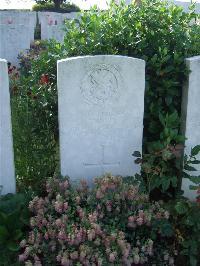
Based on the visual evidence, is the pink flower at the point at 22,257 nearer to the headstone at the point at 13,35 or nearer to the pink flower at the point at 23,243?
the pink flower at the point at 23,243

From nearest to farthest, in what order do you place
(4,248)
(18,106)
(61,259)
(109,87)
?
(61,259)
(4,248)
(109,87)
(18,106)

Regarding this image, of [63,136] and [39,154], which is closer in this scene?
[63,136]

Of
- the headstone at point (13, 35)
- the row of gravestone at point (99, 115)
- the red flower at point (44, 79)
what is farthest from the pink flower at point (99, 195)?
the headstone at point (13, 35)

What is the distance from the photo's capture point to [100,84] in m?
3.44

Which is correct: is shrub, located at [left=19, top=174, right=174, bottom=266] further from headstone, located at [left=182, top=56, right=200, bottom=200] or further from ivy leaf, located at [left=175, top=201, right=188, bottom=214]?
headstone, located at [left=182, top=56, right=200, bottom=200]

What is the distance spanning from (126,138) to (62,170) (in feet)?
1.99

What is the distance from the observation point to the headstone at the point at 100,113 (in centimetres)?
338

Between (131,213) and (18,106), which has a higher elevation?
(18,106)

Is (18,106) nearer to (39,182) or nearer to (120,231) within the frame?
(39,182)

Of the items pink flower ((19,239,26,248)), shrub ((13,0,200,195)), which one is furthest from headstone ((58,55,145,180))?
pink flower ((19,239,26,248))

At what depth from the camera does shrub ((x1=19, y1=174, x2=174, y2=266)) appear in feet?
9.46

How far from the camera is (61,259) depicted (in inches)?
112

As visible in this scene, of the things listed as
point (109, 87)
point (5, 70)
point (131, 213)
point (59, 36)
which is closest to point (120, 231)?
point (131, 213)

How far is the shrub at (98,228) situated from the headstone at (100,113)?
0.31 meters
